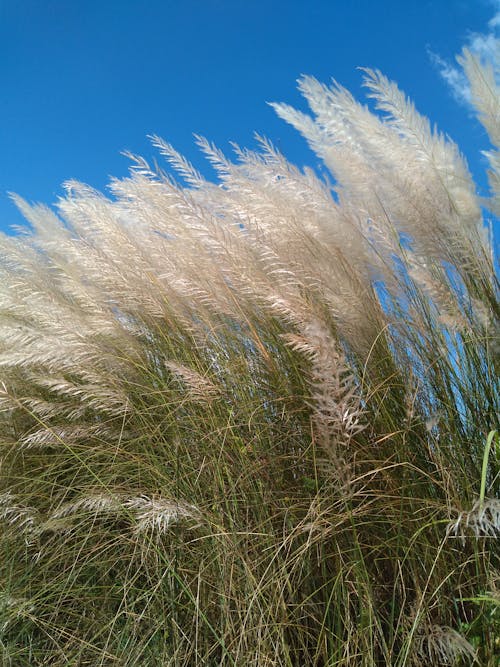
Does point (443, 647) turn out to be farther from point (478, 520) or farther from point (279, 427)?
point (279, 427)

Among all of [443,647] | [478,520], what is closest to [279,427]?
[478,520]

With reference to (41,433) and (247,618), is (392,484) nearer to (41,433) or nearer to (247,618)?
(247,618)

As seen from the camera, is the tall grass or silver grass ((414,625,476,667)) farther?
the tall grass

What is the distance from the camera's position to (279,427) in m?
2.00

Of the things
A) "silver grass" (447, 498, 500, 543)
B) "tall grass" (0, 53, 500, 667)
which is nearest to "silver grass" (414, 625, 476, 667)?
"tall grass" (0, 53, 500, 667)

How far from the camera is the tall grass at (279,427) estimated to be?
Answer: 5.41ft

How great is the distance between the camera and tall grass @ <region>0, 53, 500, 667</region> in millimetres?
1649

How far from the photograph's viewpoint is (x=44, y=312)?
2.28 metres

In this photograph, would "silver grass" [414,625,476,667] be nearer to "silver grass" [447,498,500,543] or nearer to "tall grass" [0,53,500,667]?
"tall grass" [0,53,500,667]

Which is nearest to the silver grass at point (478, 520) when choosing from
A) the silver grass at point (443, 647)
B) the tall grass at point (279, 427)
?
the tall grass at point (279, 427)

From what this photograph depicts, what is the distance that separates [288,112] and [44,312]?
118cm

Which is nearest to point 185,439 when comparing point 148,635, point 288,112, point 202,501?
point 202,501

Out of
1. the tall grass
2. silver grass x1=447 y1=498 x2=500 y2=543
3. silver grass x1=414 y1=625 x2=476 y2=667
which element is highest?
the tall grass

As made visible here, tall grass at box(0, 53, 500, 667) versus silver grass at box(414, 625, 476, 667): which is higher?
tall grass at box(0, 53, 500, 667)
